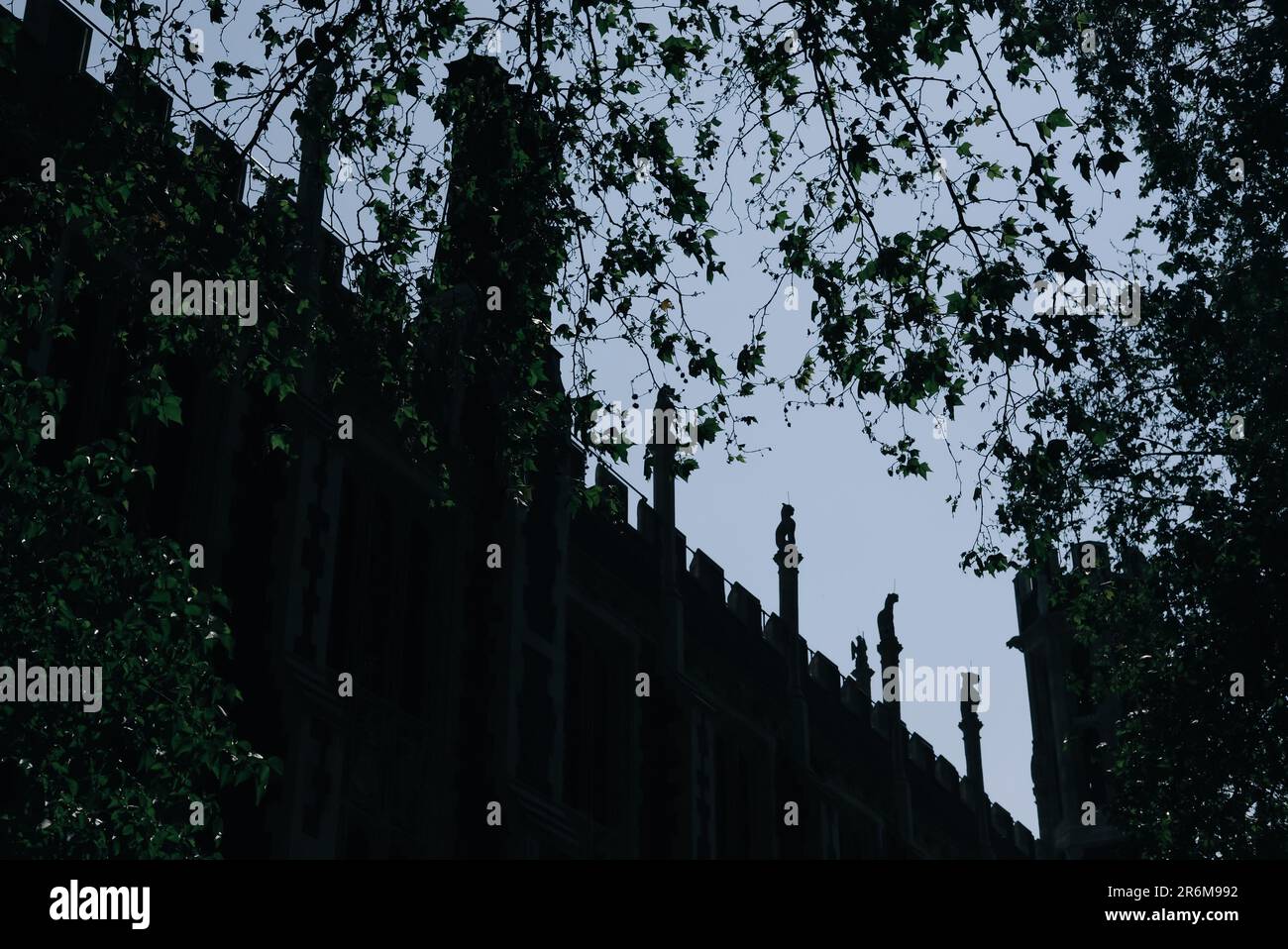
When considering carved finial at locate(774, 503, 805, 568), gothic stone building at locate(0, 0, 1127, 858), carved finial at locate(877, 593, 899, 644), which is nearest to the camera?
gothic stone building at locate(0, 0, 1127, 858)

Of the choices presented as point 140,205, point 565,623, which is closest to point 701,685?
point 565,623

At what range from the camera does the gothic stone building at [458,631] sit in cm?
1355

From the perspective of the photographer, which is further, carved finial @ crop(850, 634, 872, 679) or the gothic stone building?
carved finial @ crop(850, 634, 872, 679)

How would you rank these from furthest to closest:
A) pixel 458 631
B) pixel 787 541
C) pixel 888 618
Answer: pixel 888 618 → pixel 787 541 → pixel 458 631

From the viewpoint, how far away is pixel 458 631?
17.4m

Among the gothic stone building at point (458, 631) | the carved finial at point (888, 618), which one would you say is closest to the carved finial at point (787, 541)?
the gothic stone building at point (458, 631)

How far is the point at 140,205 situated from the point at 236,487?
4329 mm

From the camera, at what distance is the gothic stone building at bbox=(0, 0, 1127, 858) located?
1355 cm

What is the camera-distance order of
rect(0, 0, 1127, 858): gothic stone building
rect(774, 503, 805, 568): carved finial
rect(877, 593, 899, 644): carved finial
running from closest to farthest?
1. rect(0, 0, 1127, 858): gothic stone building
2. rect(774, 503, 805, 568): carved finial
3. rect(877, 593, 899, 644): carved finial

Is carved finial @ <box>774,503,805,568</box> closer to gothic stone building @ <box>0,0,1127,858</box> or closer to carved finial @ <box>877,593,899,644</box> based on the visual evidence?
gothic stone building @ <box>0,0,1127,858</box>

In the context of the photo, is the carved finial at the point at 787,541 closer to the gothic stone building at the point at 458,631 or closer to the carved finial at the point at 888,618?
the gothic stone building at the point at 458,631

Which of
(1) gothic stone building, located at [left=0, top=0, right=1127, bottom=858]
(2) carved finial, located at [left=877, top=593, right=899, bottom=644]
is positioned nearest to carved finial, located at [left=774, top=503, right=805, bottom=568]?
(1) gothic stone building, located at [left=0, top=0, right=1127, bottom=858]

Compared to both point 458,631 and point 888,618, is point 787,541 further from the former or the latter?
point 458,631

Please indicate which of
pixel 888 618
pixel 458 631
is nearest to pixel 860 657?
pixel 888 618
